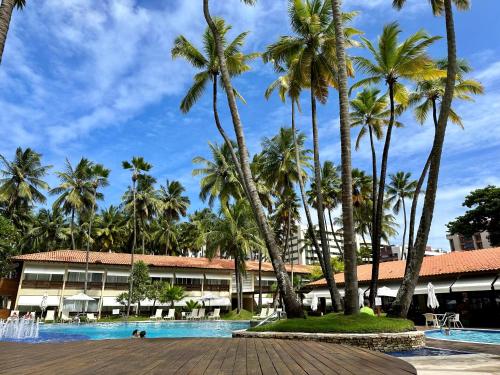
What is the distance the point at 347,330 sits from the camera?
1188 centimetres

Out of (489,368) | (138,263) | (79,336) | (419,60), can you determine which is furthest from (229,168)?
(489,368)

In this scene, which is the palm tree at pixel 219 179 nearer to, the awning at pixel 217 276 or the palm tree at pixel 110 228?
the awning at pixel 217 276

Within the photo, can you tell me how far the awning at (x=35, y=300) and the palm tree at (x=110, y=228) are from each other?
674 inches

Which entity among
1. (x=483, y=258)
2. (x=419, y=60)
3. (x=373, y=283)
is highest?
(x=419, y=60)

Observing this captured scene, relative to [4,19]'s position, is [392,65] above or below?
above

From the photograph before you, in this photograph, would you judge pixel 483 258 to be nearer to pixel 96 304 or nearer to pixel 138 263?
pixel 138 263

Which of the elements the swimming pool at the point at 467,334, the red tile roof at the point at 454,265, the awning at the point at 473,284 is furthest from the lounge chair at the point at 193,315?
the awning at the point at 473,284

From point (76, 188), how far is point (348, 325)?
38122 mm

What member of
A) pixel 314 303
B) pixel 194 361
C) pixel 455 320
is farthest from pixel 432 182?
pixel 314 303

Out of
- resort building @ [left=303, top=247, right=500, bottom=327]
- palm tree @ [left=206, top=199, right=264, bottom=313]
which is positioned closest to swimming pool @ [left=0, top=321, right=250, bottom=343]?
palm tree @ [left=206, top=199, right=264, bottom=313]

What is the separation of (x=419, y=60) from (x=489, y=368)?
13629mm

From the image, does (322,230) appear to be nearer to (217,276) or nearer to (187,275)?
(187,275)

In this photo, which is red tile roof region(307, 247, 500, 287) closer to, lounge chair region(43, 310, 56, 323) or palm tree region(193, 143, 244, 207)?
palm tree region(193, 143, 244, 207)

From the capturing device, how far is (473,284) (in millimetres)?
20625
